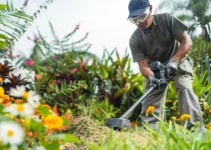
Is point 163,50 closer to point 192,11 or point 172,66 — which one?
point 172,66

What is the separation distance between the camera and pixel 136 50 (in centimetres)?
471

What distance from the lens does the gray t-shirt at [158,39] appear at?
451cm

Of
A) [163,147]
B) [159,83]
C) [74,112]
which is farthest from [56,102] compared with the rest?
[163,147]

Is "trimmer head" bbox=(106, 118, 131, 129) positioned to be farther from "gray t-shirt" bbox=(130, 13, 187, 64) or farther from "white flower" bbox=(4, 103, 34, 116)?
"white flower" bbox=(4, 103, 34, 116)

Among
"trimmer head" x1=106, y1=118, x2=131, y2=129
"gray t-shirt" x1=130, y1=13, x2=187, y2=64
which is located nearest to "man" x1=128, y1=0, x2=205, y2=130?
"gray t-shirt" x1=130, y1=13, x2=187, y2=64

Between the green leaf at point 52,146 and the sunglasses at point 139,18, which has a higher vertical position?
the sunglasses at point 139,18

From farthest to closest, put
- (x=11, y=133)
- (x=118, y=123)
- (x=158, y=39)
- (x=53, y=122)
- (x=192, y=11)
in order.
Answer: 1. (x=192, y=11)
2. (x=158, y=39)
3. (x=118, y=123)
4. (x=53, y=122)
5. (x=11, y=133)

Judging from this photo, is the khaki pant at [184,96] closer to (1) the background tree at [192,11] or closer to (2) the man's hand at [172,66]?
(2) the man's hand at [172,66]

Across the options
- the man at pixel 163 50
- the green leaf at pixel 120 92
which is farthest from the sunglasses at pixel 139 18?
the green leaf at pixel 120 92

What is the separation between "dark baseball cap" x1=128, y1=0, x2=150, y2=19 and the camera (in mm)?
4223

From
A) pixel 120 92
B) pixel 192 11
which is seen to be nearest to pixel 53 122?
pixel 120 92

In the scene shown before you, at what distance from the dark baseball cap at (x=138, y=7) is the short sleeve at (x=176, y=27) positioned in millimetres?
352

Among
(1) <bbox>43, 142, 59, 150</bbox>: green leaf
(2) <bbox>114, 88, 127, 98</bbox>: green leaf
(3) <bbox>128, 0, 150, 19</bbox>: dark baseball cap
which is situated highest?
(3) <bbox>128, 0, 150, 19</bbox>: dark baseball cap

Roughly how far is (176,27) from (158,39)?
0.27 metres
